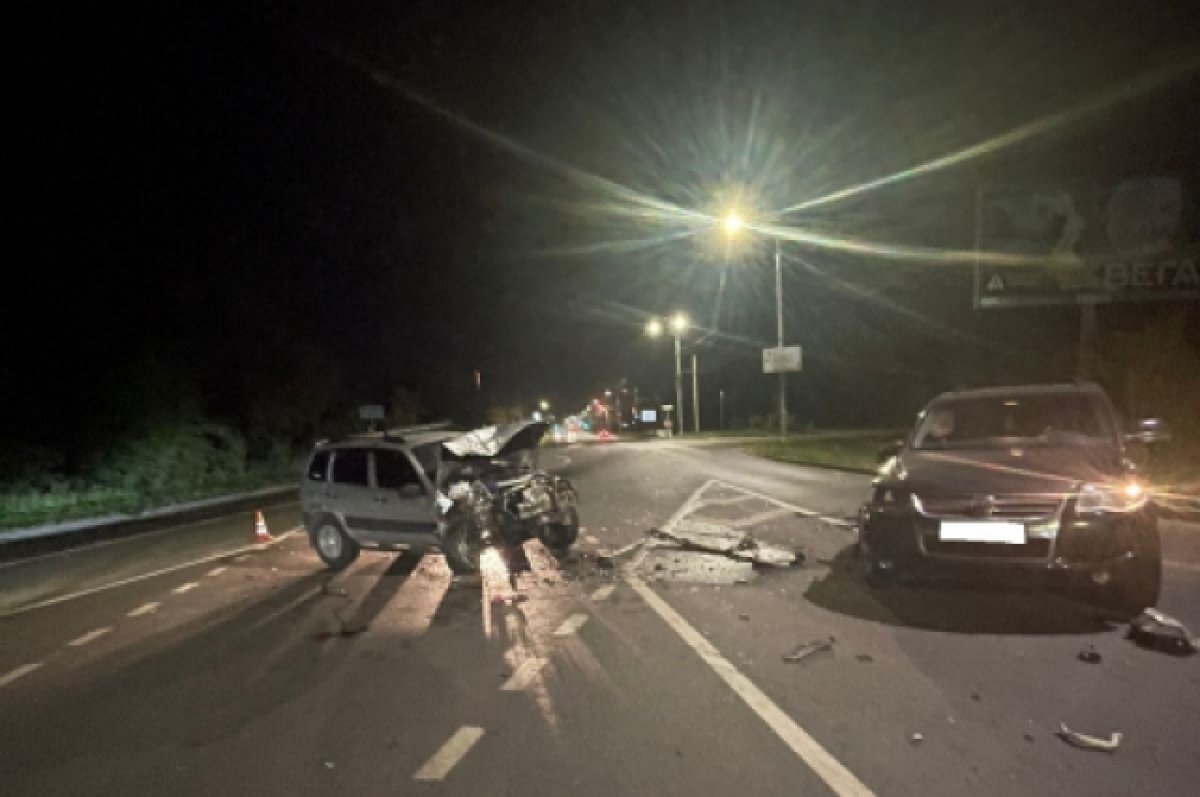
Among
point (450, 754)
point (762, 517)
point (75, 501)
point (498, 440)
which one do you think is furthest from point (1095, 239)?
point (75, 501)

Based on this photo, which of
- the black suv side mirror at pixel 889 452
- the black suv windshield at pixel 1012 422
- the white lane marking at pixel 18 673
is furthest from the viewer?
the black suv side mirror at pixel 889 452

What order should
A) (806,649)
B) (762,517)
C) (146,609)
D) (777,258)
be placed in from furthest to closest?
(777,258)
(762,517)
(146,609)
(806,649)

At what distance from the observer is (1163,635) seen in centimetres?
697

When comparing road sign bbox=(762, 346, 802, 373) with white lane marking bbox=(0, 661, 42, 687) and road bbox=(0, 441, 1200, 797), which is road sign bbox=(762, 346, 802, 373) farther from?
white lane marking bbox=(0, 661, 42, 687)

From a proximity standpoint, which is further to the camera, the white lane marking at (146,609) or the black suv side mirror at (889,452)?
the white lane marking at (146,609)

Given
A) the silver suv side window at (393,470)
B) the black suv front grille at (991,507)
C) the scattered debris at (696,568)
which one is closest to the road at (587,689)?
the scattered debris at (696,568)

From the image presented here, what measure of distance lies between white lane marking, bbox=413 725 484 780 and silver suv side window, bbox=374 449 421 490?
5848mm

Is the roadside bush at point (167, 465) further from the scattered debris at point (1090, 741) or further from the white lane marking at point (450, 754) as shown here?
the scattered debris at point (1090, 741)

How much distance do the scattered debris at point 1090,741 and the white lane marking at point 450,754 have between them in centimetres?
318

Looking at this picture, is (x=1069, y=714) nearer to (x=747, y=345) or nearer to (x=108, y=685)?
(x=108, y=685)

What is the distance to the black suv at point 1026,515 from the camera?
24.0ft

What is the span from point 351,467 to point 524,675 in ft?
19.1

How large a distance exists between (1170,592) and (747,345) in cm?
8568

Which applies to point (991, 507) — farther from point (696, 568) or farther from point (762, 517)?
point (762, 517)
